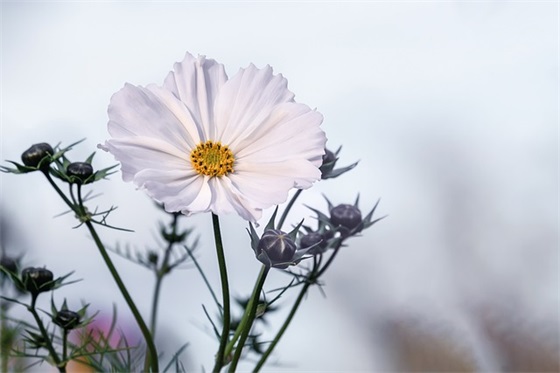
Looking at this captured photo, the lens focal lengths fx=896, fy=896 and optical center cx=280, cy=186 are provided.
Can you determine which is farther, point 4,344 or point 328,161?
point 4,344

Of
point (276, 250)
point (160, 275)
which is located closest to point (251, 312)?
point (276, 250)

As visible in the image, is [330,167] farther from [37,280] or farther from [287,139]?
[37,280]

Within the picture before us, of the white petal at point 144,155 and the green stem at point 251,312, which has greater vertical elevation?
the white petal at point 144,155

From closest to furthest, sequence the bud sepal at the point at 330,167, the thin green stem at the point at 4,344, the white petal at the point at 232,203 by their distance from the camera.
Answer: the white petal at the point at 232,203 < the bud sepal at the point at 330,167 < the thin green stem at the point at 4,344

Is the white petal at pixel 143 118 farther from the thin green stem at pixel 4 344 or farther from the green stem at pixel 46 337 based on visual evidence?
the thin green stem at pixel 4 344

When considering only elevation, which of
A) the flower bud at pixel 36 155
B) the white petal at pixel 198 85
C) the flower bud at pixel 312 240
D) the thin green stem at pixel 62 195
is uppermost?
the white petal at pixel 198 85

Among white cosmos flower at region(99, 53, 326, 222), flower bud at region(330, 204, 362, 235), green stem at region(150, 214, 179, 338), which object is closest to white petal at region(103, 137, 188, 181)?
white cosmos flower at region(99, 53, 326, 222)

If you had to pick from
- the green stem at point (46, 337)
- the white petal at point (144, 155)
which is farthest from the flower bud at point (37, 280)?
the white petal at point (144, 155)

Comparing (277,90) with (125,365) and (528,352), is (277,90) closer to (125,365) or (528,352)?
(125,365)
